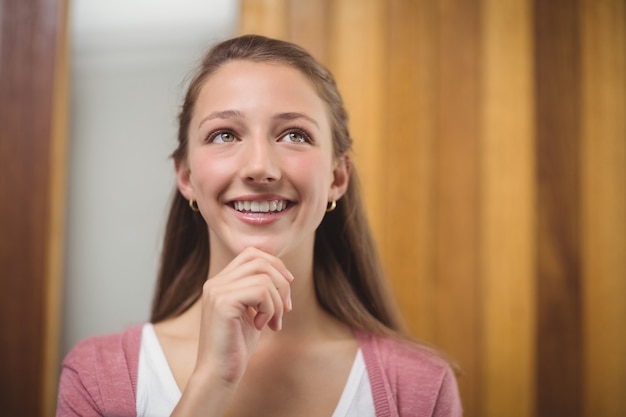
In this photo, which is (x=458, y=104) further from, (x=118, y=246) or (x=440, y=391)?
(x=118, y=246)

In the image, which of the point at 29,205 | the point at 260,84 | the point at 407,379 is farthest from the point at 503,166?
the point at 29,205

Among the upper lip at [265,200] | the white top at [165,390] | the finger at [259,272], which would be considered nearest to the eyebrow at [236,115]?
the upper lip at [265,200]

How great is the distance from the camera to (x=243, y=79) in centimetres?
100

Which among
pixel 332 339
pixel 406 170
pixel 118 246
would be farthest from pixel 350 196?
pixel 118 246

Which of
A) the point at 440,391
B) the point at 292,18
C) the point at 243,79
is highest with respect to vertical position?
the point at 292,18

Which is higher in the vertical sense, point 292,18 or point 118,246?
point 292,18

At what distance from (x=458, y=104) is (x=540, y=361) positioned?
34.1 inches

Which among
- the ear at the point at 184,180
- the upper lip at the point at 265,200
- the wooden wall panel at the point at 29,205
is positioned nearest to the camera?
the upper lip at the point at 265,200

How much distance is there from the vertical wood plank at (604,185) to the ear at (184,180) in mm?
1313

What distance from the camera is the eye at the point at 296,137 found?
988 mm

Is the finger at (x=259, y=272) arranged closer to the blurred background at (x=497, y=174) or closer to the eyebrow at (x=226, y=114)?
the eyebrow at (x=226, y=114)

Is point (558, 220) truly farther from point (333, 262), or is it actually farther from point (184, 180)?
point (184, 180)

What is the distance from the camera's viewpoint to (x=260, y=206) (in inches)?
37.8

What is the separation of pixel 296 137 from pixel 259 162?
0.36 feet
